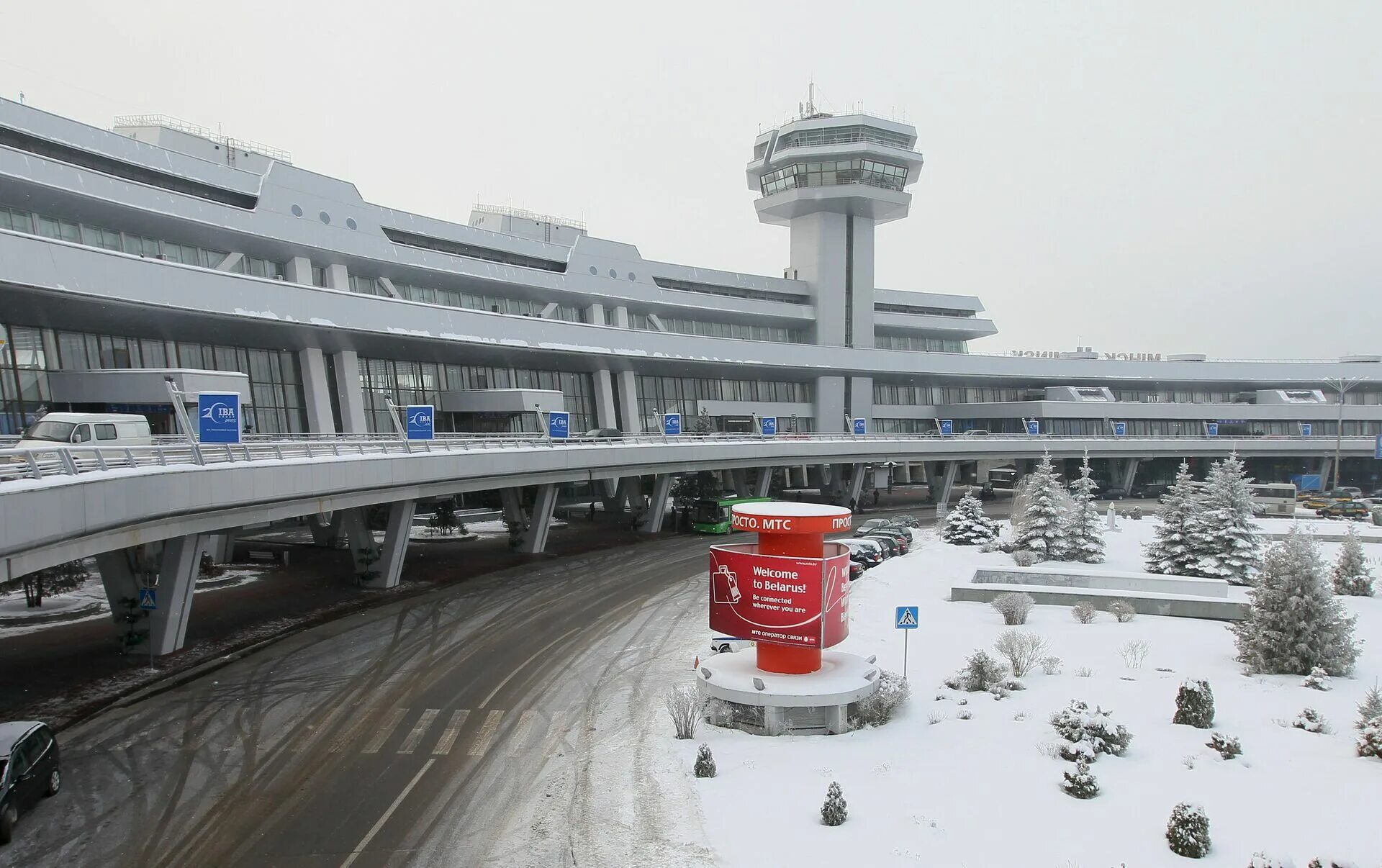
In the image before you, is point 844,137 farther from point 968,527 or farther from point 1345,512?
point 1345,512

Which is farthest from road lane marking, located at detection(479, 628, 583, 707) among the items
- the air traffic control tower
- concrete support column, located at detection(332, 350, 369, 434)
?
the air traffic control tower

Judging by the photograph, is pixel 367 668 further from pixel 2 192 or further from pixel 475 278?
pixel 475 278

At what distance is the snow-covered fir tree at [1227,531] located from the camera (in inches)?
1238

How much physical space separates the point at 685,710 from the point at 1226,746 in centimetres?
994

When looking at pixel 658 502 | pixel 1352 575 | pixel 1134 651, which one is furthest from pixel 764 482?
pixel 1134 651

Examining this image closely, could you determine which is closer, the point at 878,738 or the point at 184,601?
the point at 878,738

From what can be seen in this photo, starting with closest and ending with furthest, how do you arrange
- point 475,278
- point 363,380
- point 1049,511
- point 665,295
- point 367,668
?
point 367,668
point 1049,511
point 363,380
point 475,278
point 665,295

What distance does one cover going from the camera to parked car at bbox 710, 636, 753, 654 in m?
22.7

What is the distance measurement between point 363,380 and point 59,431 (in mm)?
26847

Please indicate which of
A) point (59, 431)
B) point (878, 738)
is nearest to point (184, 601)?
point (59, 431)

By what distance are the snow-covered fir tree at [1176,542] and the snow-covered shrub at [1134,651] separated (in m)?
11.5

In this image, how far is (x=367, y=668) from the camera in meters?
22.3

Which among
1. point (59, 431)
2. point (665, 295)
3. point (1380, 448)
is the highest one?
point (665, 295)

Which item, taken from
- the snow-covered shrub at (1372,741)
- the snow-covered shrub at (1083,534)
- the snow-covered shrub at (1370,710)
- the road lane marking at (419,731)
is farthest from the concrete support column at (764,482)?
the snow-covered shrub at (1372,741)
